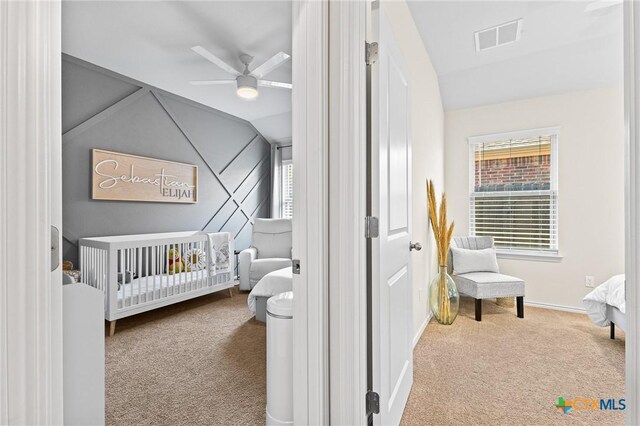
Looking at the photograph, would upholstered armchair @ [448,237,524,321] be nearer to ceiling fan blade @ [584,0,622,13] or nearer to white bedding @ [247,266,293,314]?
white bedding @ [247,266,293,314]

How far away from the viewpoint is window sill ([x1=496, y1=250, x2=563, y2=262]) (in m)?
3.54

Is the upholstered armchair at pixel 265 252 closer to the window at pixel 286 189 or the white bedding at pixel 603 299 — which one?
the window at pixel 286 189

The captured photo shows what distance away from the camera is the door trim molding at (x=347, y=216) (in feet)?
3.98

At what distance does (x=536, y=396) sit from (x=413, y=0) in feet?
9.49

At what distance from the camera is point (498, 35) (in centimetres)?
286

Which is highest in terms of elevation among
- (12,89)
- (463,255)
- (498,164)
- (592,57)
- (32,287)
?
(592,57)

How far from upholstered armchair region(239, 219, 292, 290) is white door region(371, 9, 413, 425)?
2.52 meters

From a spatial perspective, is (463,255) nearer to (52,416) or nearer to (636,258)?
(636,258)

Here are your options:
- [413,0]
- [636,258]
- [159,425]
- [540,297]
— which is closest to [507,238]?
[540,297]

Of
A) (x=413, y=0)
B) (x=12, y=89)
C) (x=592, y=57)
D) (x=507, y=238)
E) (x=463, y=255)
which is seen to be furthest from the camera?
(x=507, y=238)

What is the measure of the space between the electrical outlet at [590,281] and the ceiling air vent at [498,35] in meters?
2.60

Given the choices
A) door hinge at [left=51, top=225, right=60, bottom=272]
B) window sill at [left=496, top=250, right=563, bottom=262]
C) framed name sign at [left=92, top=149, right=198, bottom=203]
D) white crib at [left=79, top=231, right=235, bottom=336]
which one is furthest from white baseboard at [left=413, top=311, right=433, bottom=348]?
framed name sign at [left=92, top=149, right=198, bottom=203]

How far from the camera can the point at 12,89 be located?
19.2 inches

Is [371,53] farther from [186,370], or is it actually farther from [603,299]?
[603,299]
